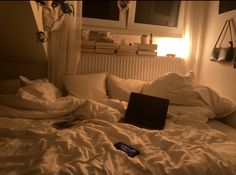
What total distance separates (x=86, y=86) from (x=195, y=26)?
1.63 meters

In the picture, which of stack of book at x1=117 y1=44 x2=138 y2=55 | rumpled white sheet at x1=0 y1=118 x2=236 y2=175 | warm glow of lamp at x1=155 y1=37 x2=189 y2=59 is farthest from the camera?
warm glow of lamp at x1=155 y1=37 x2=189 y2=59

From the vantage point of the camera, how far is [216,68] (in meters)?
2.47

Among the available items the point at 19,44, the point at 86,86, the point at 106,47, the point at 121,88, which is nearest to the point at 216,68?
the point at 121,88

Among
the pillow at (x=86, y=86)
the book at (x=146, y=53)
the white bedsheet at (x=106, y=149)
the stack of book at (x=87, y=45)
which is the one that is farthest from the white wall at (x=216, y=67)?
the stack of book at (x=87, y=45)

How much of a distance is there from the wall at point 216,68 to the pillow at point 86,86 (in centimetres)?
124

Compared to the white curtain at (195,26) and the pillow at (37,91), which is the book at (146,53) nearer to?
the white curtain at (195,26)

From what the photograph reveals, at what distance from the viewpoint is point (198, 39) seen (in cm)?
283

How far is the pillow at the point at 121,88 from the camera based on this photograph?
231 cm

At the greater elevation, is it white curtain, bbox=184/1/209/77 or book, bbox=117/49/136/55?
white curtain, bbox=184/1/209/77

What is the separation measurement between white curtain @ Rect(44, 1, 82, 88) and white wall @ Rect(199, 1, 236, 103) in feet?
5.04

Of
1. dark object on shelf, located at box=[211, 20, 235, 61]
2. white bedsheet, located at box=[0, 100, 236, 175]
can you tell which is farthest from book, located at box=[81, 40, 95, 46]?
dark object on shelf, located at box=[211, 20, 235, 61]

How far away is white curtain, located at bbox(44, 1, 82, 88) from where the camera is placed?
2393 millimetres

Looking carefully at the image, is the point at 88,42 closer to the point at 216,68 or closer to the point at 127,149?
the point at 216,68

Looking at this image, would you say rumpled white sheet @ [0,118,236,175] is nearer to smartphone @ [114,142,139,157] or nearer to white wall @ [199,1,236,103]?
smartphone @ [114,142,139,157]
